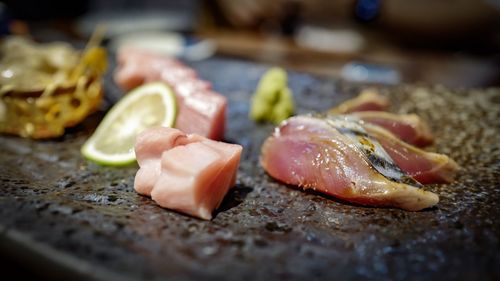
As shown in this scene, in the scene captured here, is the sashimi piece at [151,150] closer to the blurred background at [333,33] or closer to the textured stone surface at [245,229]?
the textured stone surface at [245,229]

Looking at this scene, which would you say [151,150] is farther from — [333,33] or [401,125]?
[333,33]

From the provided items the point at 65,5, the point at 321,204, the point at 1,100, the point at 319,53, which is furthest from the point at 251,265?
the point at 65,5

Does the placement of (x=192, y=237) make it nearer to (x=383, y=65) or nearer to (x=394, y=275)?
(x=394, y=275)

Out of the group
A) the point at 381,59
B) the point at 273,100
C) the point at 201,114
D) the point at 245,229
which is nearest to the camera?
the point at 245,229

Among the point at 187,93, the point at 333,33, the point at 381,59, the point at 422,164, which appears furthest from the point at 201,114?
the point at 333,33

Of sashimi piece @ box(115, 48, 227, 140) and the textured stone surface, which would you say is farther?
sashimi piece @ box(115, 48, 227, 140)

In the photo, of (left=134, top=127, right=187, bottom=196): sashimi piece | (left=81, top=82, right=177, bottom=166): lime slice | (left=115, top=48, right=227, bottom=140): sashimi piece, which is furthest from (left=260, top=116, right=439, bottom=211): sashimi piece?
(left=81, top=82, right=177, bottom=166): lime slice

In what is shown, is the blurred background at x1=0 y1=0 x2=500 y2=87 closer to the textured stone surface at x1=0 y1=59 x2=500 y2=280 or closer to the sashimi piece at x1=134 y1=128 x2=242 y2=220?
the textured stone surface at x1=0 y1=59 x2=500 y2=280
